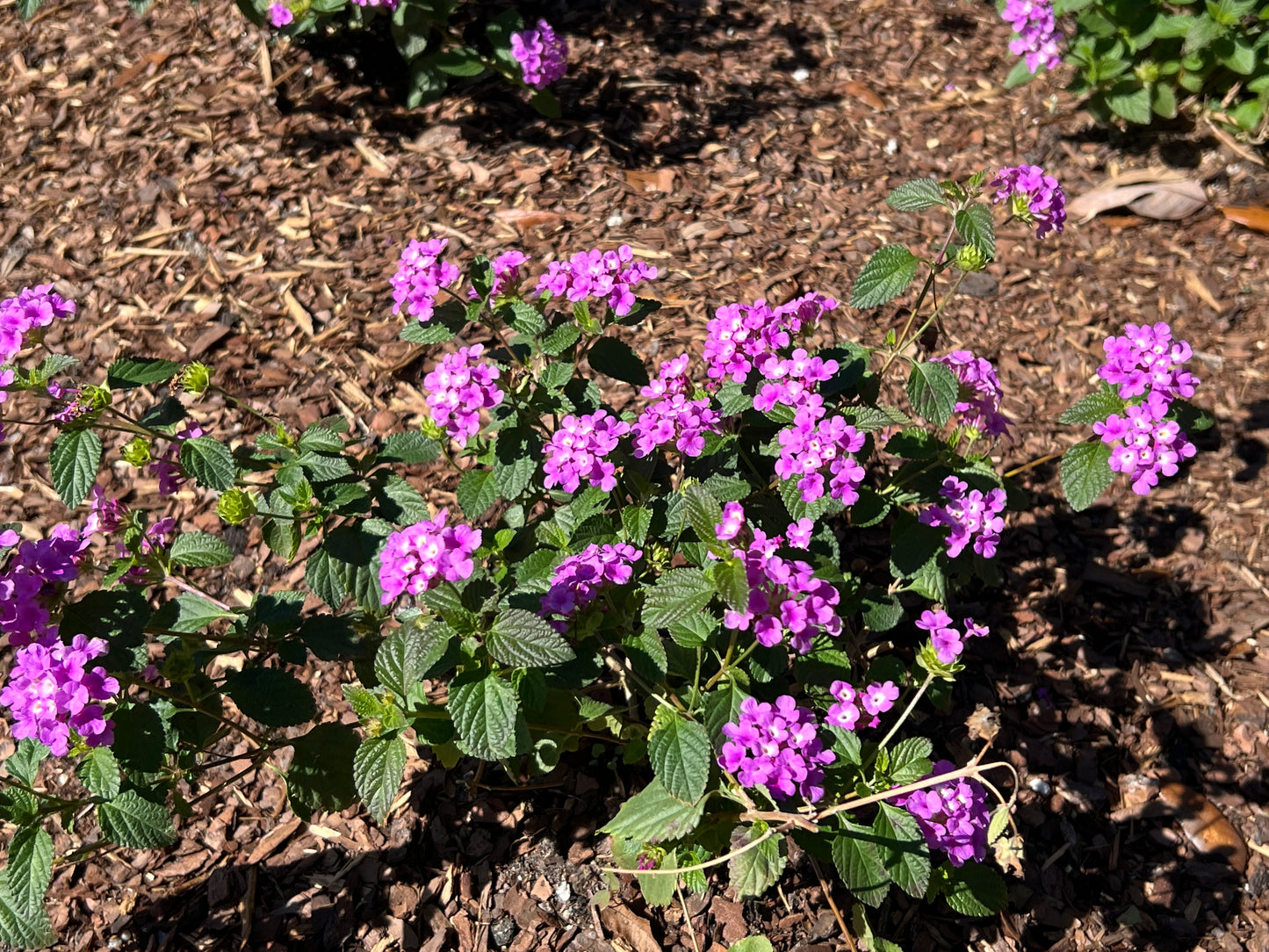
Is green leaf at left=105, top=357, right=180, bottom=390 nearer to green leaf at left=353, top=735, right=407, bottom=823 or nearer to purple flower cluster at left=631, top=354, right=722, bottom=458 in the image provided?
green leaf at left=353, top=735, right=407, bottom=823

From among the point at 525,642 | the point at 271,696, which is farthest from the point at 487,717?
the point at 271,696

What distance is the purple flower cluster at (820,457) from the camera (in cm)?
217

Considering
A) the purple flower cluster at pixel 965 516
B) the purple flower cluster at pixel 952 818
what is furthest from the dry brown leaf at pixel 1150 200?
the purple flower cluster at pixel 952 818

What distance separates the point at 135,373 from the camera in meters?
2.29

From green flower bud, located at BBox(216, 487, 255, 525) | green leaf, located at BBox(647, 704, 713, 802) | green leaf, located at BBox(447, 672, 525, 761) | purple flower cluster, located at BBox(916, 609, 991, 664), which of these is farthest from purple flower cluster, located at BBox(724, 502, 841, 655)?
green flower bud, located at BBox(216, 487, 255, 525)

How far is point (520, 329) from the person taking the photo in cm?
236

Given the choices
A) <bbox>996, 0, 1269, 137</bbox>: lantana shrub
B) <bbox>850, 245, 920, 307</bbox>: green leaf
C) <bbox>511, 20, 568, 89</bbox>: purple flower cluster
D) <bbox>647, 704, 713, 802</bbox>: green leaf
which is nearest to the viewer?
<bbox>647, 704, 713, 802</bbox>: green leaf

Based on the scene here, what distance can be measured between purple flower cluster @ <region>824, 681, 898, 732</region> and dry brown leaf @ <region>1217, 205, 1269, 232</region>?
344 cm

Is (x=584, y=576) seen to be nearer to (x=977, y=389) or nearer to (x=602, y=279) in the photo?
(x=602, y=279)

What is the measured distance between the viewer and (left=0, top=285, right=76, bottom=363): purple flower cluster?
7.39 feet

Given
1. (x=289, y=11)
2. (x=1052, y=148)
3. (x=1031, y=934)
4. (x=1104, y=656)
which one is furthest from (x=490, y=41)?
(x=1031, y=934)

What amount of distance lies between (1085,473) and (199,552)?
222 centimetres

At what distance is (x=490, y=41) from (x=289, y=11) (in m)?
0.91

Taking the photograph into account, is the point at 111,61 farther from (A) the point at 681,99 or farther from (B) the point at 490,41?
(A) the point at 681,99
